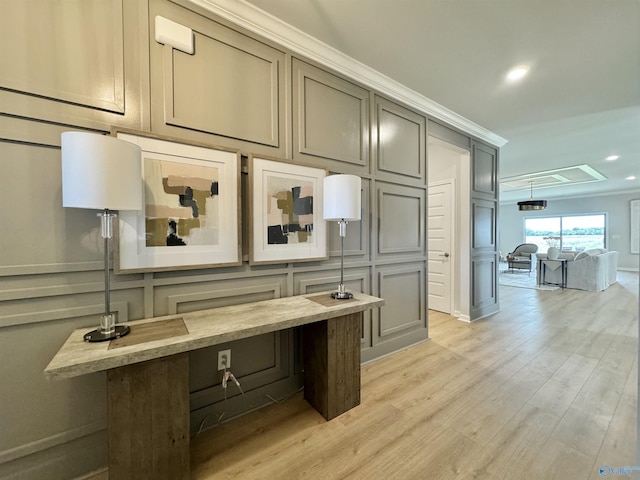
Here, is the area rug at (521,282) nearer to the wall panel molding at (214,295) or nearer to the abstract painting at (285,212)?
the abstract painting at (285,212)

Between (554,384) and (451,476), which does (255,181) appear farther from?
(554,384)

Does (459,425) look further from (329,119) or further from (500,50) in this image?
(500,50)

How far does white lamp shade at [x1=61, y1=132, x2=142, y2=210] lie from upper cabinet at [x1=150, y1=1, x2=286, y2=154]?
46 centimetres

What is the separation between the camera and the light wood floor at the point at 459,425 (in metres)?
1.35

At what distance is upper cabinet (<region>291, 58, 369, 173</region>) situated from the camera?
1976 mm

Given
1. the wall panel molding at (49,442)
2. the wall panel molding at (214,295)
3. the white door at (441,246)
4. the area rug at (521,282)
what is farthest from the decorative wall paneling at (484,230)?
the wall panel molding at (49,442)

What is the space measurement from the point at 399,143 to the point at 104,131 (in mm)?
2398

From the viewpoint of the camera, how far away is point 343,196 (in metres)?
1.78

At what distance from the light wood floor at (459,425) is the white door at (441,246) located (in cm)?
118

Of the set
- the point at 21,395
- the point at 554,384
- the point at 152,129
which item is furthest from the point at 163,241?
the point at 554,384

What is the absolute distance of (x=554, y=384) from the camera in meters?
2.08

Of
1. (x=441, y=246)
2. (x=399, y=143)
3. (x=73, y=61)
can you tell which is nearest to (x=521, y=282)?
(x=441, y=246)

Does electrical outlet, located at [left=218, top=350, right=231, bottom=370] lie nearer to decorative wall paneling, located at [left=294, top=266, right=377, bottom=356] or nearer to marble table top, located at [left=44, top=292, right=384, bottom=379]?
marble table top, located at [left=44, top=292, right=384, bottom=379]

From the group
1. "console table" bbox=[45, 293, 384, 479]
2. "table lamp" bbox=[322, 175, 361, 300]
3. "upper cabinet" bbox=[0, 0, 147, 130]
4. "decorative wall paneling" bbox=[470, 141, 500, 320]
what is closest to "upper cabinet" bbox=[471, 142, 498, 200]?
"decorative wall paneling" bbox=[470, 141, 500, 320]
